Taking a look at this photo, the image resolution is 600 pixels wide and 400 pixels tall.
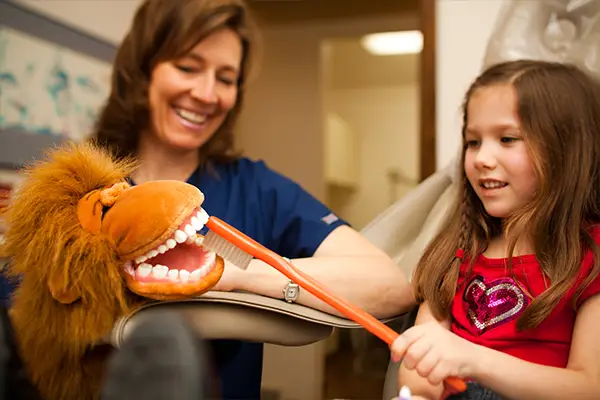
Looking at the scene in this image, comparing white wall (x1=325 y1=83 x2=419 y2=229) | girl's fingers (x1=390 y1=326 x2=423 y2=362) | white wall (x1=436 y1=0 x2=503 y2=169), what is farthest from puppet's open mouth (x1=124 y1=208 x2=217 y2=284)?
white wall (x1=325 y1=83 x2=419 y2=229)

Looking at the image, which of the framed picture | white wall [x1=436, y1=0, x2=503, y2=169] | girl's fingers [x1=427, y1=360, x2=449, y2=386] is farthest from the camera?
the framed picture

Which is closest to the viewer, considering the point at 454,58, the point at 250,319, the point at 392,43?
the point at 250,319

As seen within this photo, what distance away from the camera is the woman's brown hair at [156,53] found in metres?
0.93

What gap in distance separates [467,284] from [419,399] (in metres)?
0.26

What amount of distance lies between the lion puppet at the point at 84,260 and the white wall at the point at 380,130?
398 cm

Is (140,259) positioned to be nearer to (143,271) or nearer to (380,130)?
(143,271)

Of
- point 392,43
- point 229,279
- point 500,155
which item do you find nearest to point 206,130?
point 229,279

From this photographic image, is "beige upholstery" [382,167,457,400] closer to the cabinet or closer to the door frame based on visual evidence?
the door frame

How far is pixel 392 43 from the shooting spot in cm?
362

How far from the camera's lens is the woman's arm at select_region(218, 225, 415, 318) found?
726 millimetres

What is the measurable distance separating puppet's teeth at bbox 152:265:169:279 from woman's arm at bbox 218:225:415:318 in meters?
0.11

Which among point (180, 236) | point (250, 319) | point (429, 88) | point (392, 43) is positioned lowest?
point (250, 319)

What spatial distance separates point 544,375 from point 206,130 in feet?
2.14

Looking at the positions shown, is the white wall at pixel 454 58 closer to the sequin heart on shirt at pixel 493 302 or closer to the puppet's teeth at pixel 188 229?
the sequin heart on shirt at pixel 493 302
